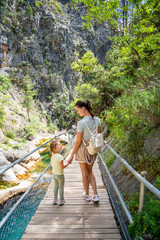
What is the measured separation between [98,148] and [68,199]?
132 centimetres

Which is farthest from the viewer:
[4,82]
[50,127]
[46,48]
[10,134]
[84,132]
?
[46,48]

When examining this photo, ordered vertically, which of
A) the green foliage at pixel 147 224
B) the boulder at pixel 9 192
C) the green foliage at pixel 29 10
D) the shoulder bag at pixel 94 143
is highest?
the green foliage at pixel 29 10

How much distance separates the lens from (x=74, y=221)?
88.4 inches

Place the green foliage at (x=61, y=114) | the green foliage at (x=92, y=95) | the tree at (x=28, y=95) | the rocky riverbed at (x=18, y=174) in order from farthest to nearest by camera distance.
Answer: the green foliage at (x=61, y=114), the tree at (x=28, y=95), the green foliage at (x=92, y=95), the rocky riverbed at (x=18, y=174)

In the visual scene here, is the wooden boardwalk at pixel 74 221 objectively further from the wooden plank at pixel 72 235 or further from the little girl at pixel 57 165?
the little girl at pixel 57 165

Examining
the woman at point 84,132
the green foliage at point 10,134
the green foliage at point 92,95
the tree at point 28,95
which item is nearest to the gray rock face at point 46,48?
the tree at point 28,95

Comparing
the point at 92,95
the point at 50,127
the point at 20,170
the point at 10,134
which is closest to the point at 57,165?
the point at 20,170

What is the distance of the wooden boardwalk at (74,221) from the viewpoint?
1950mm

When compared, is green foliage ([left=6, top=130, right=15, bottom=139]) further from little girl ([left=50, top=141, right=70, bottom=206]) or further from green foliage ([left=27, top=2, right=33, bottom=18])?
green foliage ([left=27, top=2, right=33, bottom=18])

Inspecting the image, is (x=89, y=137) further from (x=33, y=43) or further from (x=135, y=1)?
(x=33, y=43)

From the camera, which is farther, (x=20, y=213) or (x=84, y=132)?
(x=20, y=213)

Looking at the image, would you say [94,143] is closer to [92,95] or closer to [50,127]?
[92,95]

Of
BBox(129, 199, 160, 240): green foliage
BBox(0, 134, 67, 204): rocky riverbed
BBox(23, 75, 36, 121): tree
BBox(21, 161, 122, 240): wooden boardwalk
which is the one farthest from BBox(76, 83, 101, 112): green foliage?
BBox(23, 75, 36, 121): tree

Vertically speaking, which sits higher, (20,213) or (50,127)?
(50,127)
